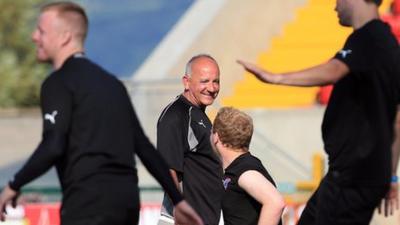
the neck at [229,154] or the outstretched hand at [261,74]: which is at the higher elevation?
the outstretched hand at [261,74]

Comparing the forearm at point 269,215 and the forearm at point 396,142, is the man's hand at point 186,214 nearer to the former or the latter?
the forearm at point 396,142

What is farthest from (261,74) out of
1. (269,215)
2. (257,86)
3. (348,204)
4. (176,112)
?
(257,86)

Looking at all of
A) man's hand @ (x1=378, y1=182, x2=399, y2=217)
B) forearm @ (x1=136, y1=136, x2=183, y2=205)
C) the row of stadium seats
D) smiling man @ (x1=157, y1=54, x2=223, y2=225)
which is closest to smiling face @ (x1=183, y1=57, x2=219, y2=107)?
smiling man @ (x1=157, y1=54, x2=223, y2=225)

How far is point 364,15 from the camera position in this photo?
6.06 m

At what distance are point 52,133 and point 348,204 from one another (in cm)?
159

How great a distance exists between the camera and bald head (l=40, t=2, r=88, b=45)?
5895 millimetres

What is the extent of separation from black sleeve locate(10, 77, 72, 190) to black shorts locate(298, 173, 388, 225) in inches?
58.2

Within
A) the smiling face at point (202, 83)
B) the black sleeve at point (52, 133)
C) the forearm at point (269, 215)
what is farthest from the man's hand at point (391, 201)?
the black sleeve at point (52, 133)

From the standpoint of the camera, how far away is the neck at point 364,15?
6.05m

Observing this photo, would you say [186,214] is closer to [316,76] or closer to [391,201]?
[316,76]

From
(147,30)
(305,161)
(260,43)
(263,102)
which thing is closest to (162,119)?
(305,161)

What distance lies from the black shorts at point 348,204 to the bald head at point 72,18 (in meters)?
1.56

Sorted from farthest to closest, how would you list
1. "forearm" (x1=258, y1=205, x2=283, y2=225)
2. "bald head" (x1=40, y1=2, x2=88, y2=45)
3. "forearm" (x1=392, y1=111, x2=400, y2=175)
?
"forearm" (x1=258, y1=205, x2=283, y2=225)
"forearm" (x1=392, y1=111, x2=400, y2=175)
"bald head" (x1=40, y1=2, x2=88, y2=45)

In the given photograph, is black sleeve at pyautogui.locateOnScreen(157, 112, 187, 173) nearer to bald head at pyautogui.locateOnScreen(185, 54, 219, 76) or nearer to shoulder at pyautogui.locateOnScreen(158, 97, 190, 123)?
shoulder at pyautogui.locateOnScreen(158, 97, 190, 123)
